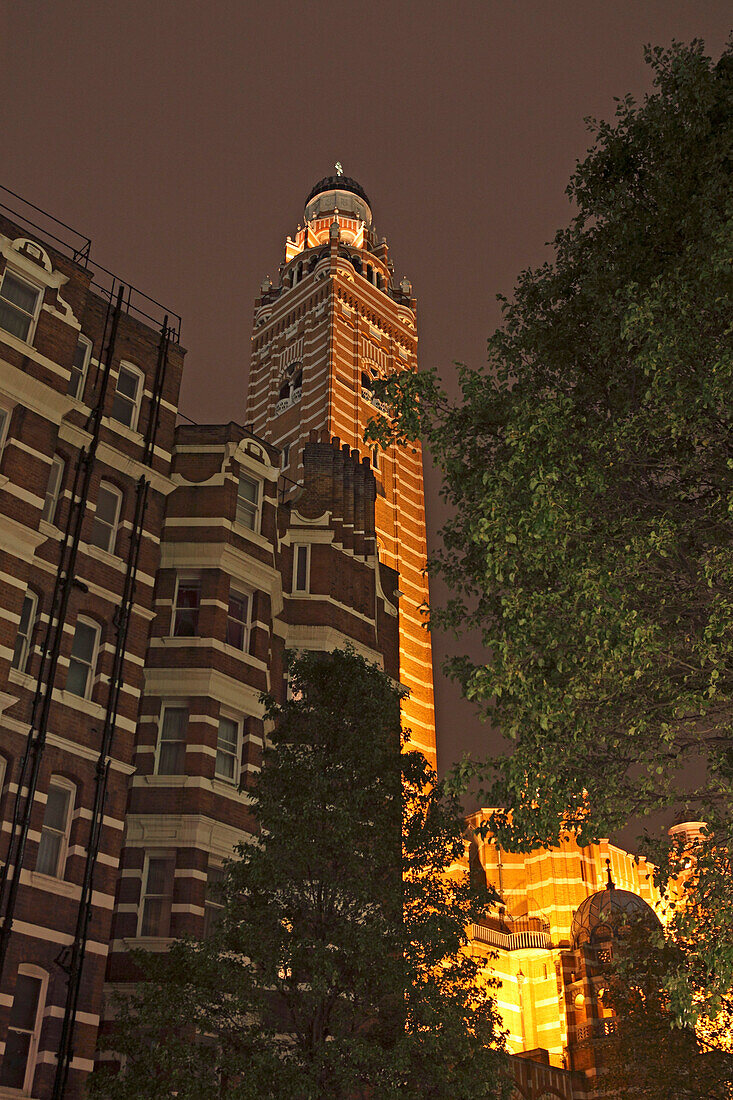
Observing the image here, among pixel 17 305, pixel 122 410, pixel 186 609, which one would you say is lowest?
pixel 186 609

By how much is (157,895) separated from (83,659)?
5.96 metres

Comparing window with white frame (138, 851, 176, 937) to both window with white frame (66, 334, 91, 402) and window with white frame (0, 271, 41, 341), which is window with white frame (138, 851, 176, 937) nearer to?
window with white frame (66, 334, 91, 402)

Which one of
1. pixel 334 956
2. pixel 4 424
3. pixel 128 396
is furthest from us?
pixel 128 396

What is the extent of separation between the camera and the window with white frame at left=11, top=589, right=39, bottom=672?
23859 mm

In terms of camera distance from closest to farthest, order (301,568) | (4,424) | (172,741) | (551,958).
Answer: (4,424) → (172,741) → (301,568) → (551,958)

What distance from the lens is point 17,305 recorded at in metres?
26.4

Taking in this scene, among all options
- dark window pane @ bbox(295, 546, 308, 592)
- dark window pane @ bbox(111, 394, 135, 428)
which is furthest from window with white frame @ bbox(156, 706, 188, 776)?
dark window pane @ bbox(111, 394, 135, 428)

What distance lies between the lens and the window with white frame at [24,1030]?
20.5 meters

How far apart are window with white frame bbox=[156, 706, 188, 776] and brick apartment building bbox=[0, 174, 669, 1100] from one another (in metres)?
0.06

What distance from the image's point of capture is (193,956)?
739 inches

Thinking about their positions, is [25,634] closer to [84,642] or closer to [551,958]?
[84,642]

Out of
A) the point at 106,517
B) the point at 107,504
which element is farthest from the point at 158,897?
the point at 107,504

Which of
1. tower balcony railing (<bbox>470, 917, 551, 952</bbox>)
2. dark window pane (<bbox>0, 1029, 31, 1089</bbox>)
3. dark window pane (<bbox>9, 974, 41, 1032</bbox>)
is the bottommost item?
dark window pane (<bbox>0, 1029, 31, 1089</bbox>)

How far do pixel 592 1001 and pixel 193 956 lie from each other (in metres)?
37.7
